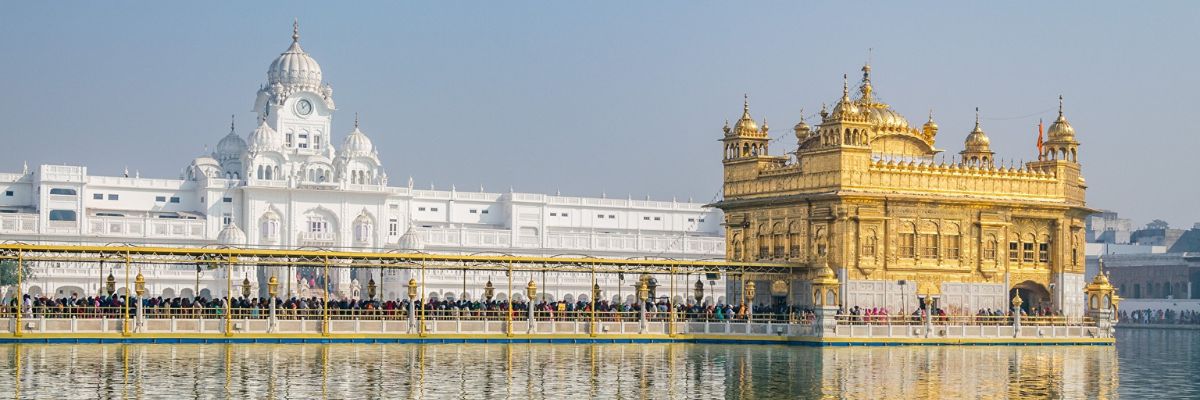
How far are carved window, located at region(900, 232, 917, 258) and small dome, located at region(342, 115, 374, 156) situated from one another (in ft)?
240

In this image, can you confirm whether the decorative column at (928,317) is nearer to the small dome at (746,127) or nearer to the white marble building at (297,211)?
the small dome at (746,127)

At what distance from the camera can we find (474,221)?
12900cm

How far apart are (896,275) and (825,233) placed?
7.74ft

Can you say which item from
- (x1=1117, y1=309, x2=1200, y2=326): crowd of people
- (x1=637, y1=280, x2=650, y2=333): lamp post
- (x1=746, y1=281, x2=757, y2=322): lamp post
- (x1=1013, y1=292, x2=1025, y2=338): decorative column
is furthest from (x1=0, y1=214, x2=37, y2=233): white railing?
(x1=1013, y1=292, x2=1025, y2=338): decorative column

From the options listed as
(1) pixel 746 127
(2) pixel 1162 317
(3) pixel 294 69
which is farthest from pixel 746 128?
(3) pixel 294 69

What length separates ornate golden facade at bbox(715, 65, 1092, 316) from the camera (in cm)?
5028

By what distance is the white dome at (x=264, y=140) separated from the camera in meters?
118

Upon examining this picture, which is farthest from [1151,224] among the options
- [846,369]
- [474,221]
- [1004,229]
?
[846,369]

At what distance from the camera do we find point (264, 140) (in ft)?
389

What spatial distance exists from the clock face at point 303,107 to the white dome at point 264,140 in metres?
4.19

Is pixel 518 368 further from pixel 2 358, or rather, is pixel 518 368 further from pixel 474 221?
pixel 474 221

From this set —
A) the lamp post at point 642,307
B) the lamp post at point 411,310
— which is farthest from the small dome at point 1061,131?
the lamp post at point 411,310

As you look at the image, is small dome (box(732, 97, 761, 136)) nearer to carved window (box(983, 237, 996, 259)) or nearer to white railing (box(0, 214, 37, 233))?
carved window (box(983, 237, 996, 259))

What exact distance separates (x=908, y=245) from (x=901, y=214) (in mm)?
951
